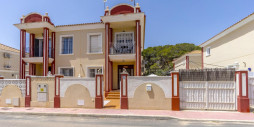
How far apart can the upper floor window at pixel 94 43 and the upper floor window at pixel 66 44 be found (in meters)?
1.95

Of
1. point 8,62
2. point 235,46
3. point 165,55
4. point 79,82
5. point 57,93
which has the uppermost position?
point 165,55

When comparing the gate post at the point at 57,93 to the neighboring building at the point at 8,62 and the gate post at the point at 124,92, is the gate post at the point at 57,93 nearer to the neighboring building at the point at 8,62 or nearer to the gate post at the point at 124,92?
the gate post at the point at 124,92

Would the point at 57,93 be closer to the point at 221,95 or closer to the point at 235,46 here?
the point at 221,95

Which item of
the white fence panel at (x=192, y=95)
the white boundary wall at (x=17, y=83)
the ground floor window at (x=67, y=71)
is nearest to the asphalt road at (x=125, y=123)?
the white fence panel at (x=192, y=95)

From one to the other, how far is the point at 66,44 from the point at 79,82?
6.64 meters

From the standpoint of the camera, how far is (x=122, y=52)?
41.9 ft

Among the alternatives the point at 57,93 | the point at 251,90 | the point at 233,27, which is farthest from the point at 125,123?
the point at 233,27

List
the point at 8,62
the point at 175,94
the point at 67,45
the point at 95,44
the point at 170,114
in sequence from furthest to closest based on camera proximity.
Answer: the point at 8,62, the point at 67,45, the point at 95,44, the point at 175,94, the point at 170,114

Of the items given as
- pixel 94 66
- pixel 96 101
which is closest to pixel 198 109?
pixel 96 101

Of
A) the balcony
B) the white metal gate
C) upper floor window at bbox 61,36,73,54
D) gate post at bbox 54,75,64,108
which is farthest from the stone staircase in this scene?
upper floor window at bbox 61,36,73,54

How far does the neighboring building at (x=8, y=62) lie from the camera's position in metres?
19.2

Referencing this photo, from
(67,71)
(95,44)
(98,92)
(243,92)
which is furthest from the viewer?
(67,71)

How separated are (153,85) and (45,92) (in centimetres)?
676

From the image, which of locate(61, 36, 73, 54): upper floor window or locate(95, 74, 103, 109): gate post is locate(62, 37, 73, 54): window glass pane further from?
locate(95, 74, 103, 109): gate post
